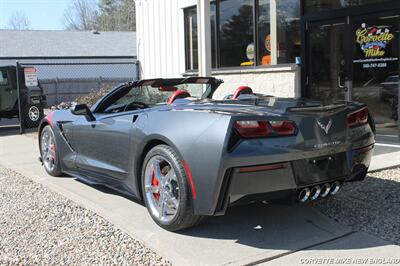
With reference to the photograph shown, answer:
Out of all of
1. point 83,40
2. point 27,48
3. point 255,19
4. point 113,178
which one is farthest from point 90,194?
point 83,40

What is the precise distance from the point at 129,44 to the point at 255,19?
25273mm

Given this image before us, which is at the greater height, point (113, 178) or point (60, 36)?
point (60, 36)

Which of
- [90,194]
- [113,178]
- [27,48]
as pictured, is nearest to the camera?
[113,178]

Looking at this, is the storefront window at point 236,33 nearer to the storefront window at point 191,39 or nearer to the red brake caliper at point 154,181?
the storefront window at point 191,39

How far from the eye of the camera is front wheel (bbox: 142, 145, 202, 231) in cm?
399

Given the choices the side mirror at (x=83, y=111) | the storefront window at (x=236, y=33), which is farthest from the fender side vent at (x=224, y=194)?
the storefront window at (x=236, y=33)

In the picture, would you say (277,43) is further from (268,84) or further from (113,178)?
(113,178)

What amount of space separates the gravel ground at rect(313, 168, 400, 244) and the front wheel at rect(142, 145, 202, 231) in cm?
147

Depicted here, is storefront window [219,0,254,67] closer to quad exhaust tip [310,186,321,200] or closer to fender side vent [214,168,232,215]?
quad exhaust tip [310,186,321,200]

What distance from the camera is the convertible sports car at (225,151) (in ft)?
12.2

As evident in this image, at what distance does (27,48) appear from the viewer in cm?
3112

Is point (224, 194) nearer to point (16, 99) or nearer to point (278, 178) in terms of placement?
point (278, 178)

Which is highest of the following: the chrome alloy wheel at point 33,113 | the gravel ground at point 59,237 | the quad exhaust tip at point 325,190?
the chrome alloy wheel at point 33,113

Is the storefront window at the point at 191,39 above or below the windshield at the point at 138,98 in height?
above
